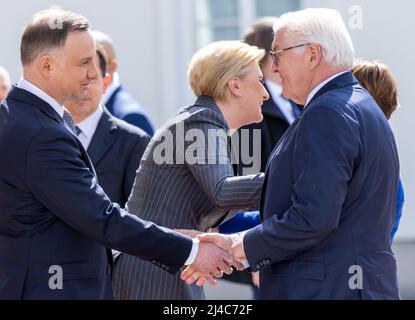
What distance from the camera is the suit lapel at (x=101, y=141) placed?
5496 mm

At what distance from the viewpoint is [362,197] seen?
150 inches

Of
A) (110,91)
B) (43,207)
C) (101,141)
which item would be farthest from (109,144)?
(43,207)

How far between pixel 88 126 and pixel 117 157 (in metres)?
0.28

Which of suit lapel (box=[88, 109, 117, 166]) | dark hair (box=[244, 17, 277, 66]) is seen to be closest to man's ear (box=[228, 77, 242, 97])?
suit lapel (box=[88, 109, 117, 166])

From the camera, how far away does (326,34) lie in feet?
13.0

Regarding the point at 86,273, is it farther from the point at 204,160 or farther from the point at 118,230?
the point at 204,160

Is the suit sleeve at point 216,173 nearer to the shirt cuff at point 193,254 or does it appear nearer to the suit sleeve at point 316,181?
the shirt cuff at point 193,254

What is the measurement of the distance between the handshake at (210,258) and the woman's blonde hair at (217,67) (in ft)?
2.17

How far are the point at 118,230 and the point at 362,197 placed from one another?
0.99 m

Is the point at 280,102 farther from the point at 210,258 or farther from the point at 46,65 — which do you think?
the point at 46,65
